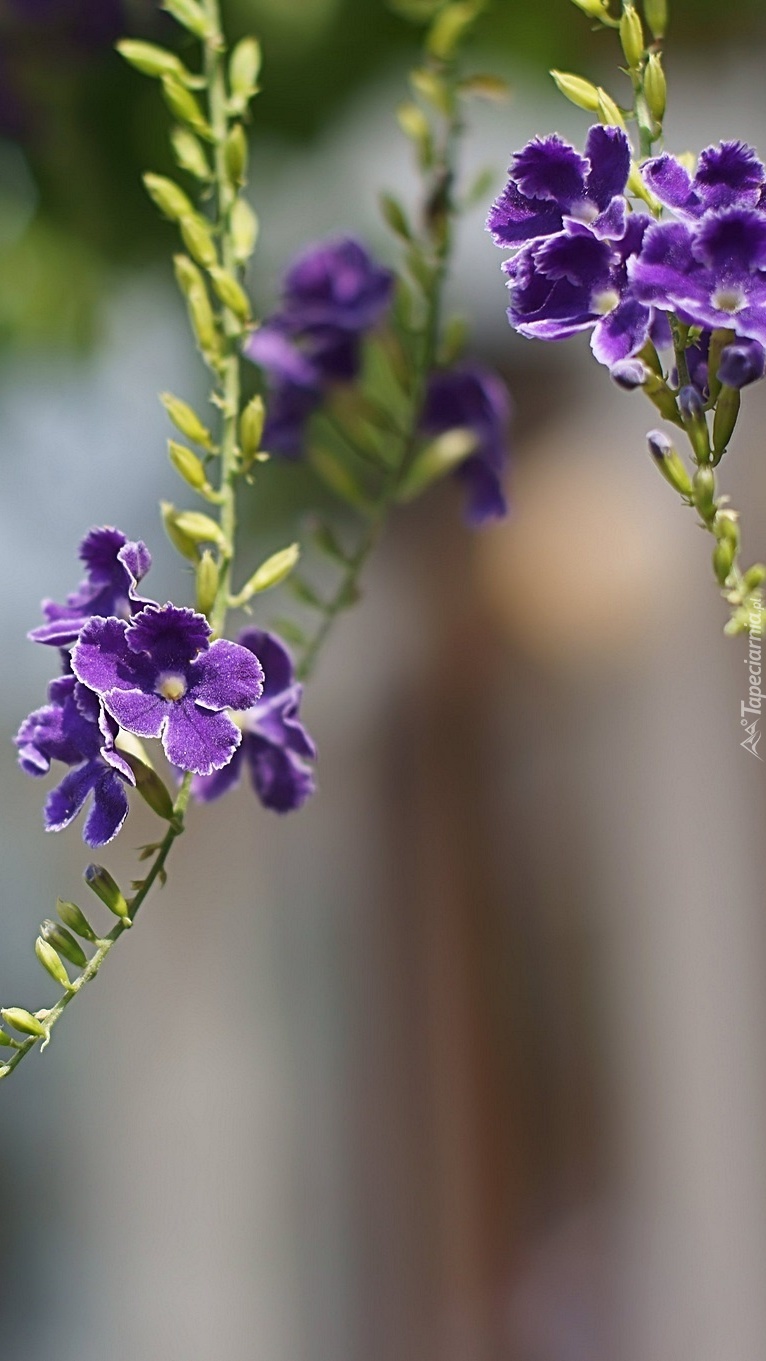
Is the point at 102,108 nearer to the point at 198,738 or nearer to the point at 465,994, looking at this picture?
the point at 198,738

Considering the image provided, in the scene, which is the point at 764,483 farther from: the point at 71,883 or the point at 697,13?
the point at 71,883

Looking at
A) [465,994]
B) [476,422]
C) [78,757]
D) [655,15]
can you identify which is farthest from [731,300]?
[465,994]

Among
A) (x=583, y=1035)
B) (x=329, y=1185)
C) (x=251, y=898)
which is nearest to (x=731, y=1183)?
(x=583, y=1035)

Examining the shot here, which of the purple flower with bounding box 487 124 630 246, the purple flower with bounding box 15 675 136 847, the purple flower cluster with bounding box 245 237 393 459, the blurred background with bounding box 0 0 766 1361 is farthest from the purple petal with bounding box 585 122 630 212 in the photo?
the blurred background with bounding box 0 0 766 1361

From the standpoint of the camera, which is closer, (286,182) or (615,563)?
(286,182)

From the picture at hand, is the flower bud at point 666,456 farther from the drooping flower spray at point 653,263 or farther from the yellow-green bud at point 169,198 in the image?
the yellow-green bud at point 169,198

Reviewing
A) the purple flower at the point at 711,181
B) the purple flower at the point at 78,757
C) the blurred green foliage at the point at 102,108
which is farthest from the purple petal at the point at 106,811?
the blurred green foliage at the point at 102,108

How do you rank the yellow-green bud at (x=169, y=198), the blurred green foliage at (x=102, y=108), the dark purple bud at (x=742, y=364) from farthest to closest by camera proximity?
the blurred green foliage at (x=102, y=108) → the yellow-green bud at (x=169, y=198) → the dark purple bud at (x=742, y=364)
